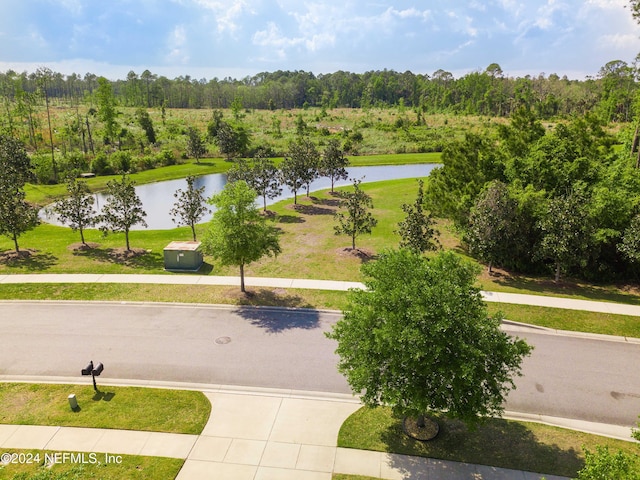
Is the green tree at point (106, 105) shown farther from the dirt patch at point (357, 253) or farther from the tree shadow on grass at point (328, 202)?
the dirt patch at point (357, 253)

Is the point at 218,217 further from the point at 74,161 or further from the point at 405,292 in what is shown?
the point at 74,161

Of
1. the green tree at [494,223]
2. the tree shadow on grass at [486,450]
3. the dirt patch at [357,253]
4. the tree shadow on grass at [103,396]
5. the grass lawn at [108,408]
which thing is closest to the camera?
the tree shadow on grass at [486,450]

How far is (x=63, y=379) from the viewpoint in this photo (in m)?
17.3

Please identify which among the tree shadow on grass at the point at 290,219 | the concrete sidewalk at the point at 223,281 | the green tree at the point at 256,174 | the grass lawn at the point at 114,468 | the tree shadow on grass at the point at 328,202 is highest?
the green tree at the point at 256,174

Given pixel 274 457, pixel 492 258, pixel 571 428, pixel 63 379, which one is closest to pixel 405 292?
pixel 274 457

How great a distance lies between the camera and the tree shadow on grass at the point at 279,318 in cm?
A: 2119

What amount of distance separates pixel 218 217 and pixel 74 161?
45.8 meters

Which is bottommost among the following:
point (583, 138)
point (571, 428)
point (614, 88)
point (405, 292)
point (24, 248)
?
point (571, 428)

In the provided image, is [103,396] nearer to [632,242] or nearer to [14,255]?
[14,255]

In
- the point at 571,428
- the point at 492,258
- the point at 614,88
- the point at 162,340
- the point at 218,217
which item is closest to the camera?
the point at 571,428

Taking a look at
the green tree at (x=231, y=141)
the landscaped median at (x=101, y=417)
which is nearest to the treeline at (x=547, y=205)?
the landscaped median at (x=101, y=417)

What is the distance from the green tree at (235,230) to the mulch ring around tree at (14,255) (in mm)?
15363

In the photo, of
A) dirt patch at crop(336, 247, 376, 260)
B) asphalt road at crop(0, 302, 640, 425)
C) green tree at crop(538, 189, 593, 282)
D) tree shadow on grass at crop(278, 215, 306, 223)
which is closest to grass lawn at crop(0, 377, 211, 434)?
asphalt road at crop(0, 302, 640, 425)

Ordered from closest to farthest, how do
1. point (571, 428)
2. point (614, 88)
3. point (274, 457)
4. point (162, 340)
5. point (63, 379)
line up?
point (274, 457) → point (571, 428) → point (63, 379) → point (162, 340) → point (614, 88)
